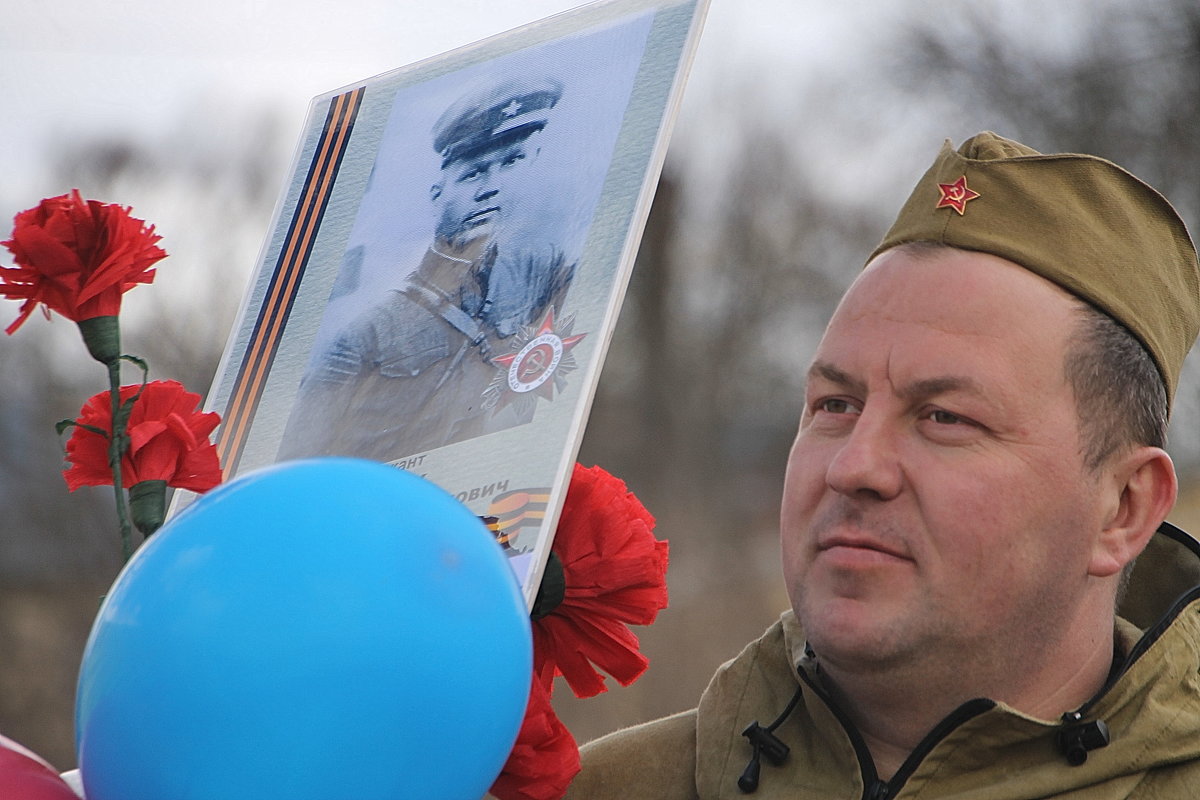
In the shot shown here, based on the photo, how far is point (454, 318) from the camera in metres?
1.68

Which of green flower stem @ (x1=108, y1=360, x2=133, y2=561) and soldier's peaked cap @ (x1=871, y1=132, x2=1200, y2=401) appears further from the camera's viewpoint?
soldier's peaked cap @ (x1=871, y1=132, x2=1200, y2=401)

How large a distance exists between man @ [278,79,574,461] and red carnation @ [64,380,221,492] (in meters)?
0.17

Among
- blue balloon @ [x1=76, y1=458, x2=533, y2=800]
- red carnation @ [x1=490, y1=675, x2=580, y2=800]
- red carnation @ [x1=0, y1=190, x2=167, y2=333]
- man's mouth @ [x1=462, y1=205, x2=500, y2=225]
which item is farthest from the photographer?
man's mouth @ [x1=462, y1=205, x2=500, y2=225]

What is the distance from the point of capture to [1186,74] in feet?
26.0

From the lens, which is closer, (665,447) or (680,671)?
(680,671)

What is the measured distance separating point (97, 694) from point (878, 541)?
3.32 feet

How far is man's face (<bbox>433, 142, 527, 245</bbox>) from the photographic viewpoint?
172 centimetres

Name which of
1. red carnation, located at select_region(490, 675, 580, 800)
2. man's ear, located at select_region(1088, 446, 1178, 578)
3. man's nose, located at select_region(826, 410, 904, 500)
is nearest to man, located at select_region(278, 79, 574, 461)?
red carnation, located at select_region(490, 675, 580, 800)

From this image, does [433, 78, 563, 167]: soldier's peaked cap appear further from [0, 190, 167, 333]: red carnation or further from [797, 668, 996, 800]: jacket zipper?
[797, 668, 996, 800]: jacket zipper

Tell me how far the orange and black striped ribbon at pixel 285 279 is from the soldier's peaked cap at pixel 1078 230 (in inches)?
31.1

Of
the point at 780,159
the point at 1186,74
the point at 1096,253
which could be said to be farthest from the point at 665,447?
the point at 1096,253

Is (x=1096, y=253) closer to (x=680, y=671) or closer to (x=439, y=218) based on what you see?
(x=439, y=218)

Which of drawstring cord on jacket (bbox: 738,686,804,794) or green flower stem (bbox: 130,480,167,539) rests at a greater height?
green flower stem (bbox: 130,480,167,539)

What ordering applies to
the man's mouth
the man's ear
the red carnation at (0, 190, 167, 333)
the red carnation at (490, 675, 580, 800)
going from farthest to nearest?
the man's ear
the man's mouth
the red carnation at (490, 675, 580, 800)
the red carnation at (0, 190, 167, 333)
